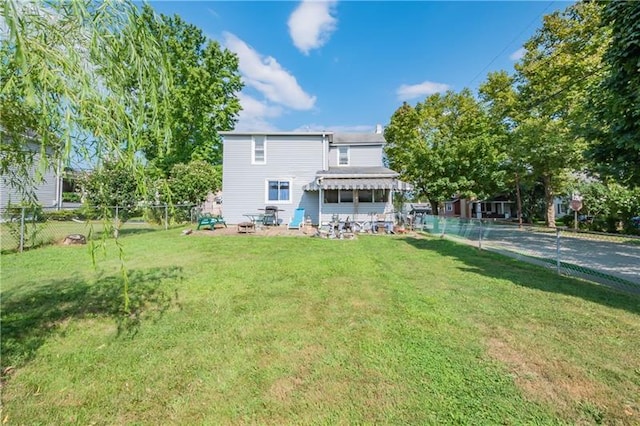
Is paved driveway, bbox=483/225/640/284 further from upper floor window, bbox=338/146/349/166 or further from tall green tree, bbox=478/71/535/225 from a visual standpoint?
upper floor window, bbox=338/146/349/166

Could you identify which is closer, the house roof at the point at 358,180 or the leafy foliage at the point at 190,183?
the house roof at the point at 358,180

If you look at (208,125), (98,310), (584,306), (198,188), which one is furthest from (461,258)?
(208,125)

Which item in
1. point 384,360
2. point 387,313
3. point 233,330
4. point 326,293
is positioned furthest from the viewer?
point 326,293

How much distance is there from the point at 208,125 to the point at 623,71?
27.3 m

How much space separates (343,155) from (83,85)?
727 inches

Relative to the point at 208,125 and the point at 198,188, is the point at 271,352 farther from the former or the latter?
the point at 208,125

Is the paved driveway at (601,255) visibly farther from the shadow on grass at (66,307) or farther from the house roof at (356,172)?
the shadow on grass at (66,307)

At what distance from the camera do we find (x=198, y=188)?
19.4m

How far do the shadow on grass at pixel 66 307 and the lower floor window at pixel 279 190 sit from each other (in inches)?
479

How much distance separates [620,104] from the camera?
573 centimetres

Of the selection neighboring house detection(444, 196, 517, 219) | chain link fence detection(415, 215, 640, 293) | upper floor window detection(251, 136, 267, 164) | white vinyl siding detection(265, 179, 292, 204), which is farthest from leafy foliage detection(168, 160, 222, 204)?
neighboring house detection(444, 196, 517, 219)

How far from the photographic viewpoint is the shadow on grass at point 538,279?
4988 millimetres

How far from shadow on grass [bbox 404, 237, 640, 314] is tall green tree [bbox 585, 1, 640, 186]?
3050 mm

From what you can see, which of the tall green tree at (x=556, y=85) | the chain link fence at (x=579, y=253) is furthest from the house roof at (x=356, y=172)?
the tall green tree at (x=556, y=85)
